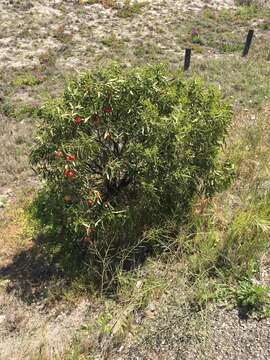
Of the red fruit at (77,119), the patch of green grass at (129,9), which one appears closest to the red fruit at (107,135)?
the red fruit at (77,119)

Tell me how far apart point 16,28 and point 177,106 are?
52.0ft

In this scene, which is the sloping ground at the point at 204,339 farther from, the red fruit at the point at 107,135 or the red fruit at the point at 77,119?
the red fruit at the point at 77,119

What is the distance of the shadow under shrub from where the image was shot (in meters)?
4.95

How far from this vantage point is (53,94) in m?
12.3

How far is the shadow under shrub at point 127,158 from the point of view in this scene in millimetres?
4949

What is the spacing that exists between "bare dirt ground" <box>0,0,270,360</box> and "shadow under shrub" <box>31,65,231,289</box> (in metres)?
1.06

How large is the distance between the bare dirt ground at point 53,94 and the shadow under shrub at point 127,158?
3.48 ft

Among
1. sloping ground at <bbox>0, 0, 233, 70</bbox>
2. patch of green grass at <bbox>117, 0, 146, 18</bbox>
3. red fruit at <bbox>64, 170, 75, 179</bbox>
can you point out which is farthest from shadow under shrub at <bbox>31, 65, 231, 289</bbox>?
patch of green grass at <bbox>117, 0, 146, 18</bbox>

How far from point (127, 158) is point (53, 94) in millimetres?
8152

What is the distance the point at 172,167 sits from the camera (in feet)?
16.5

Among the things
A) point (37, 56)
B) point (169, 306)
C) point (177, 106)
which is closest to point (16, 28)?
point (37, 56)

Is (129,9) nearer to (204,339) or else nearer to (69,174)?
(69,174)

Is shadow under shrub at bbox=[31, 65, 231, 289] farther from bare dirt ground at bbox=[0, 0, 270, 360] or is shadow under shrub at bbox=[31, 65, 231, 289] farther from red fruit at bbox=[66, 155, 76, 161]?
bare dirt ground at bbox=[0, 0, 270, 360]

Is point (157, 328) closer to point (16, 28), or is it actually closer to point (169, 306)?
point (169, 306)
